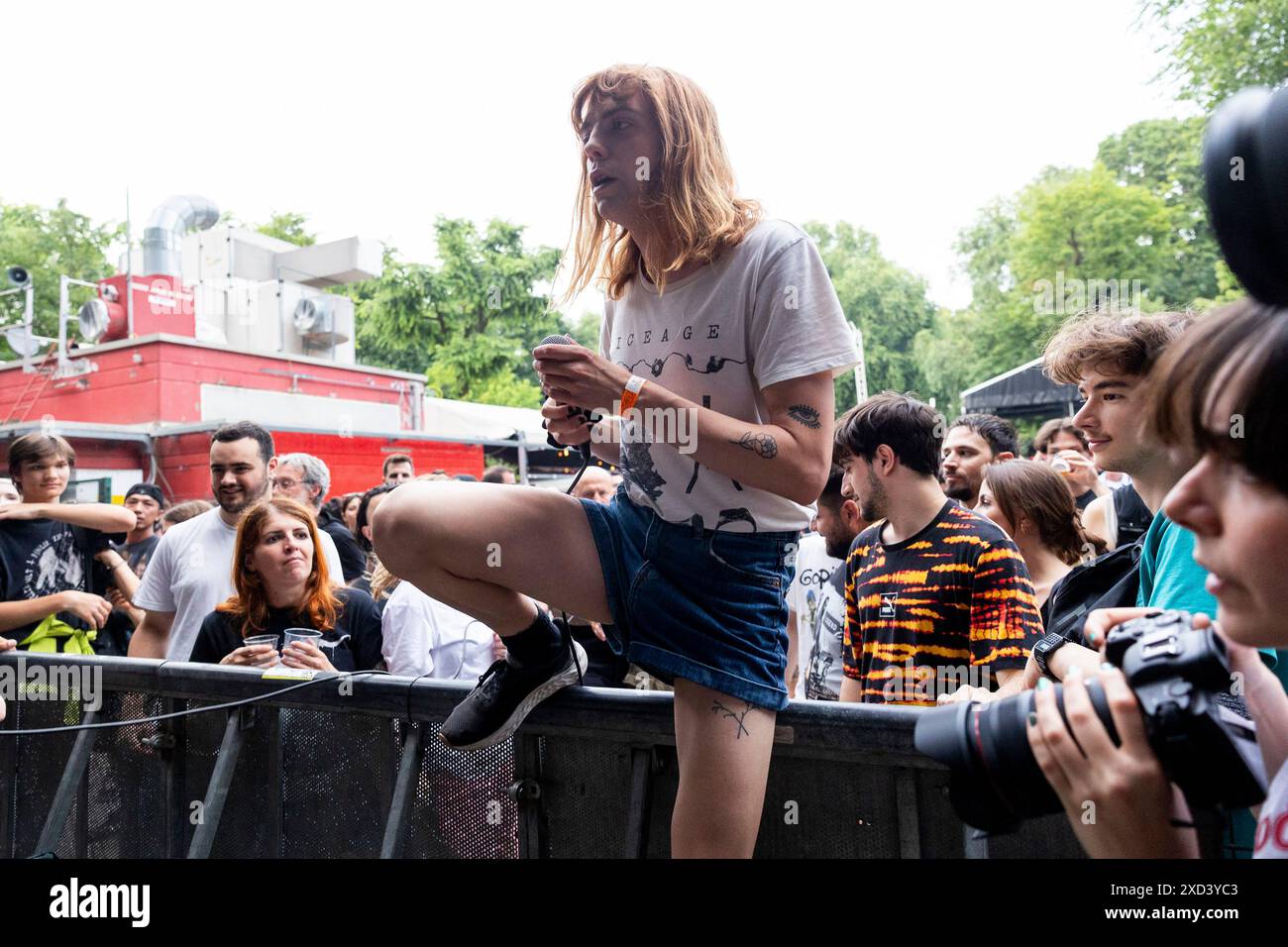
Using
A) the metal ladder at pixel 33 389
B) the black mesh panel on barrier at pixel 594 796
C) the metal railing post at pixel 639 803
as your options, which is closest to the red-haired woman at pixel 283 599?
the black mesh panel on barrier at pixel 594 796

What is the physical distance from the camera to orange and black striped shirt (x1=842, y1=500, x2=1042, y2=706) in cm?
291

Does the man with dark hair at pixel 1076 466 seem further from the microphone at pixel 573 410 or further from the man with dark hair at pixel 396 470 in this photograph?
the man with dark hair at pixel 396 470

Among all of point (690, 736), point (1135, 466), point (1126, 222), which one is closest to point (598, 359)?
point (690, 736)

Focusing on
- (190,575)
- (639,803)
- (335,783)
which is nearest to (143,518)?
(190,575)

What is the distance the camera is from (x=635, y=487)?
2217 mm

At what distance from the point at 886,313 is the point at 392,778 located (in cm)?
5037

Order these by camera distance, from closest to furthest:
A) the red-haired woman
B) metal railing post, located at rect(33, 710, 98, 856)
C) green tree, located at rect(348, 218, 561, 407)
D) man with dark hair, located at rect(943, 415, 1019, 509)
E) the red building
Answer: metal railing post, located at rect(33, 710, 98, 856)
the red-haired woman
man with dark hair, located at rect(943, 415, 1019, 509)
the red building
green tree, located at rect(348, 218, 561, 407)

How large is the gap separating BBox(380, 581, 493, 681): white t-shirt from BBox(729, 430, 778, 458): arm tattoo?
245 centimetres

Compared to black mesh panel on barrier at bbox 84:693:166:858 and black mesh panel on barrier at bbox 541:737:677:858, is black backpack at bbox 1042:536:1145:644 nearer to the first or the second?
black mesh panel on barrier at bbox 541:737:677:858

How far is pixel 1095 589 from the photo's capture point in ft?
7.88

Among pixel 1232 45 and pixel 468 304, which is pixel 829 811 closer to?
pixel 1232 45

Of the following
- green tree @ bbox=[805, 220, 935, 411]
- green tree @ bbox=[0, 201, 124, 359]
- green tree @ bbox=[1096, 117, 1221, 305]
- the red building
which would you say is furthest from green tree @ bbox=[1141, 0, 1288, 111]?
green tree @ bbox=[0, 201, 124, 359]

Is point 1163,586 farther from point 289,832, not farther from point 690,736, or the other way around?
point 289,832

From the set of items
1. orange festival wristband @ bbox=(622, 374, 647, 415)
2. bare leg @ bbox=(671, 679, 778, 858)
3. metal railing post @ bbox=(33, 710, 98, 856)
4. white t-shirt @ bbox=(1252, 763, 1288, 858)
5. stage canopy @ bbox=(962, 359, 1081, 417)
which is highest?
stage canopy @ bbox=(962, 359, 1081, 417)
